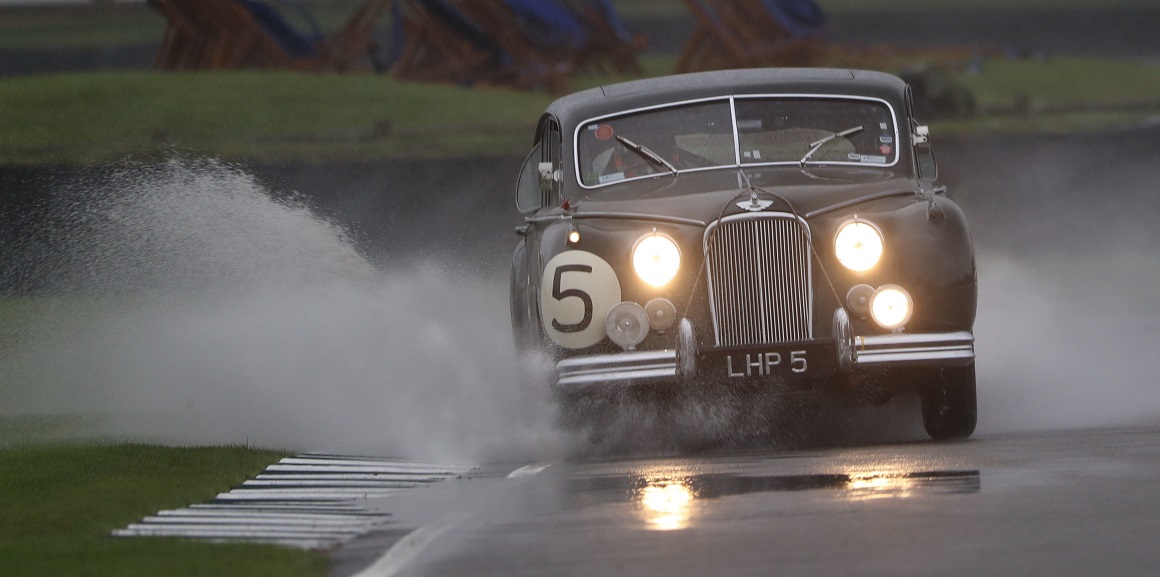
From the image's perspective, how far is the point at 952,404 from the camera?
1030 cm

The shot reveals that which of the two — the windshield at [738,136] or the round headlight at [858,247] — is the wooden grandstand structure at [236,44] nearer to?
the windshield at [738,136]

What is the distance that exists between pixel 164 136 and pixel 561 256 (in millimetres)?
22082

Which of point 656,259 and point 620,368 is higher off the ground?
point 656,259

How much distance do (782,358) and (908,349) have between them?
23.1 inches

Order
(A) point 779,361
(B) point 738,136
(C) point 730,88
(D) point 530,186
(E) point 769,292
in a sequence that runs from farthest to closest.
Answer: (D) point 530,186, (C) point 730,88, (B) point 738,136, (E) point 769,292, (A) point 779,361

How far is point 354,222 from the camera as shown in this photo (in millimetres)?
23906

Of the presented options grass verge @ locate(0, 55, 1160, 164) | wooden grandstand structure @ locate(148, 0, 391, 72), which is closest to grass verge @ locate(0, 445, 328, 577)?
grass verge @ locate(0, 55, 1160, 164)

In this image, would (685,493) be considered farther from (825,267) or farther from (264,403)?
(264,403)

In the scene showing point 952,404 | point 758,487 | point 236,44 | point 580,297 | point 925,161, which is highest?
point 236,44

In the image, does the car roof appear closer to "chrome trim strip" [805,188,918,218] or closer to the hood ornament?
"chrome trim strip" [805,188,918,218]

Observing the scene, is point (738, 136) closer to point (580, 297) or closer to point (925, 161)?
point (925, 161)

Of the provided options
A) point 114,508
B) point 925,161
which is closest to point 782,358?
point 925,161

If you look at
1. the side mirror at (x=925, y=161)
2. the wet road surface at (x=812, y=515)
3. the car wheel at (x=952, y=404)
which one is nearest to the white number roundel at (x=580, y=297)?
the wet road surface at (x=812, y=515)

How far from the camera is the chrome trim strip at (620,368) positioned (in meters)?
9.73
